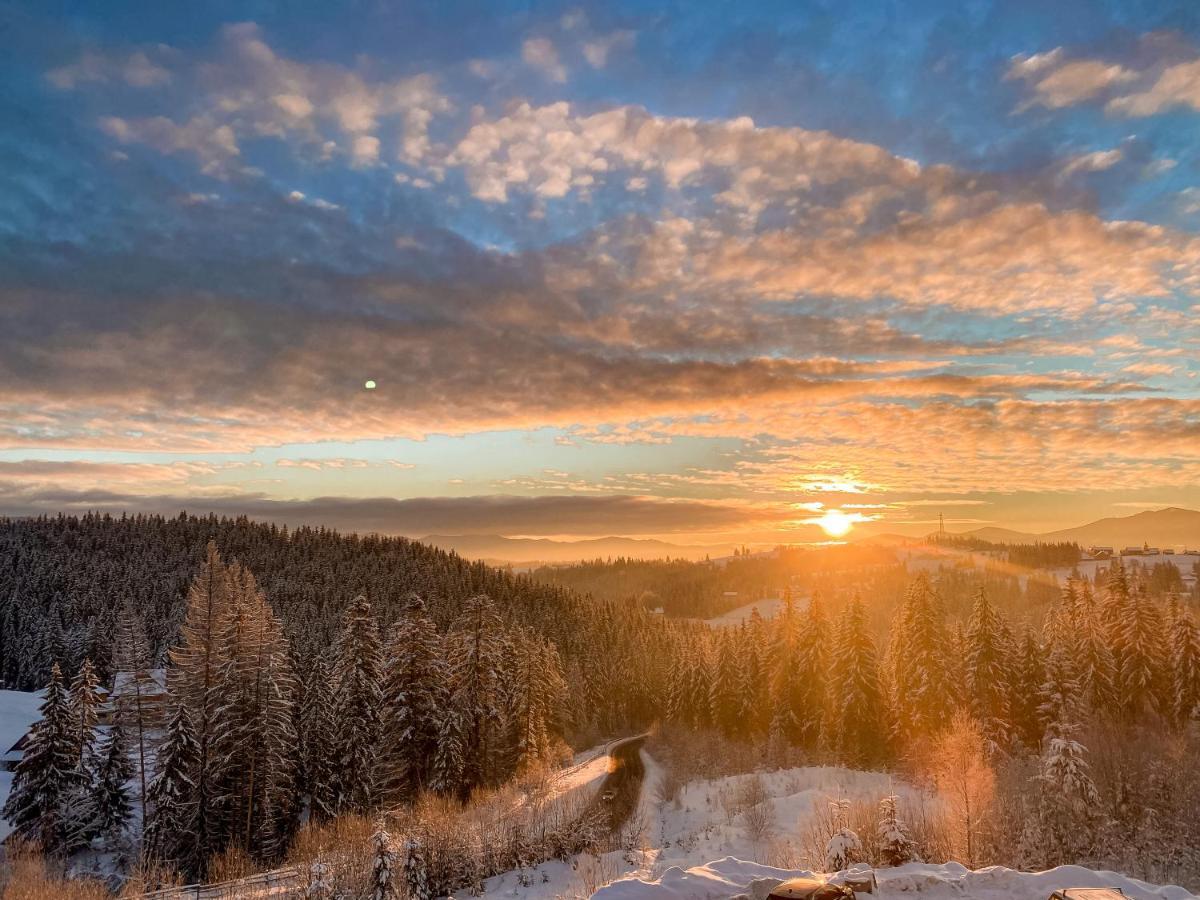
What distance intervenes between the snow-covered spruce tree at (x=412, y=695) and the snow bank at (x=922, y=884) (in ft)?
95.6

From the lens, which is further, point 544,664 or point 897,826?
point 544,664

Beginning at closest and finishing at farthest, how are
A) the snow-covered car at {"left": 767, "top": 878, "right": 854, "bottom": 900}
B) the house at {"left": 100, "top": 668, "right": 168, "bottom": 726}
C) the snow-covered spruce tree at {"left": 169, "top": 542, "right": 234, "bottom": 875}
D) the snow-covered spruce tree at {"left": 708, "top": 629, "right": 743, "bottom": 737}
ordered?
the snow-covered car at {"left": 767, "top": 878, "right": 854, "bottom": 900} < the house at {"left": 100, "top": 668, "right": 168, "bottom": 726} < the snow-covered spruce tree at {"left": 169, "top": 542, "right": 234, "bottom": 875} < the snow-covered spruce tree at {"left": 708, "top": 629, "right": 743, "bottom": 737}

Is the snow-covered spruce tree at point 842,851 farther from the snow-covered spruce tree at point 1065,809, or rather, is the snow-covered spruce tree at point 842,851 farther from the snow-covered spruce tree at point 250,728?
the snow-covered spruce tree at point 250,728

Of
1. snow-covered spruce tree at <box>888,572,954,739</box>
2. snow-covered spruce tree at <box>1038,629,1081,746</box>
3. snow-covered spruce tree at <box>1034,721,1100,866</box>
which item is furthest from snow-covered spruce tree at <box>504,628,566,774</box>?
snow-covered spruce tree at <box>1038,629,1081,746</box>

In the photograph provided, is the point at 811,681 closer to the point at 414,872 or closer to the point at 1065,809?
the point at 1065,809

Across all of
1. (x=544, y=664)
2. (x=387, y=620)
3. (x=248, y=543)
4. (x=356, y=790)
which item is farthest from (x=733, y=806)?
(x=248, y=543)

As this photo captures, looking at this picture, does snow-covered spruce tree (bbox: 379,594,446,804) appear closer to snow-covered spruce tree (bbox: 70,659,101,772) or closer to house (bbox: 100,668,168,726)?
house (bbox: 100,668,168,726)

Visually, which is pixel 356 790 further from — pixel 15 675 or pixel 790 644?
pixel 15 675

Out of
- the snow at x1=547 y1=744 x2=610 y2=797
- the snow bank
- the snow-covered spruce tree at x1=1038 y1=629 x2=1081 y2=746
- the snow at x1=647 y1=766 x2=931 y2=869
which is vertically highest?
the snow bank

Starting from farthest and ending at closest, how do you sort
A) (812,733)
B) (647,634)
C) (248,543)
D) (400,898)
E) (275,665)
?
(248,543) → (647,634) → (812,733) → (275,665) → (400,898)

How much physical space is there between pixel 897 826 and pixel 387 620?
94993mm

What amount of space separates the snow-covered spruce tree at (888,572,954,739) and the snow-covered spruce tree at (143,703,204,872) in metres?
51.3

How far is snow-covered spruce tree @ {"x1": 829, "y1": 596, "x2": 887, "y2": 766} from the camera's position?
191 feet

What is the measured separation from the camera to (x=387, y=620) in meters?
104
